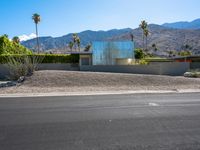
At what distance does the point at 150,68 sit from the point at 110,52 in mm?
8249

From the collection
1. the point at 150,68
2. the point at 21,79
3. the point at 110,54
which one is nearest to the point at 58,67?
the point at 110,54

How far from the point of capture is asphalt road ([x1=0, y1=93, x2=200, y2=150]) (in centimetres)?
728

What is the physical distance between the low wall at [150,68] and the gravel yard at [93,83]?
36.2 feet

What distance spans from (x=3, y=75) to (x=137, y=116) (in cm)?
3132

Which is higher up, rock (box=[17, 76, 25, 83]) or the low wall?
the low wall

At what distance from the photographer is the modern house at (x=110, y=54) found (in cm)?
4434

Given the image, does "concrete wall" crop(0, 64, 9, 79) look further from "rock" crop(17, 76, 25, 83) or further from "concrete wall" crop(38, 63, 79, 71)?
"rock" crop(17, 76, 25, 83)

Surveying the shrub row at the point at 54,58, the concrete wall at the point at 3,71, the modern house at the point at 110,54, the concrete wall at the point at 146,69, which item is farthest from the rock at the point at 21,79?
the modern house at the point at 110,54

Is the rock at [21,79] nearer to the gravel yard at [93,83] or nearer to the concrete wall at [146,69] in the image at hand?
the gravel yard at [93,83]

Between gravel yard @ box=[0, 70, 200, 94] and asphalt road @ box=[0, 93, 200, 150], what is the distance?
10.6m

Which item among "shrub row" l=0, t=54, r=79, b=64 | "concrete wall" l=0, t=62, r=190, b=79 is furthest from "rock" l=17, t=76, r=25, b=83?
"shrub row" l=0, t=54, r=79, b=64

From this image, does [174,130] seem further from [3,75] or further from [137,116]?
[3,75]

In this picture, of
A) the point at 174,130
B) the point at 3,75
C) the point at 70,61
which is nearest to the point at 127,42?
the point at 70,61

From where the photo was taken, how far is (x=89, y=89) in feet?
75.9
